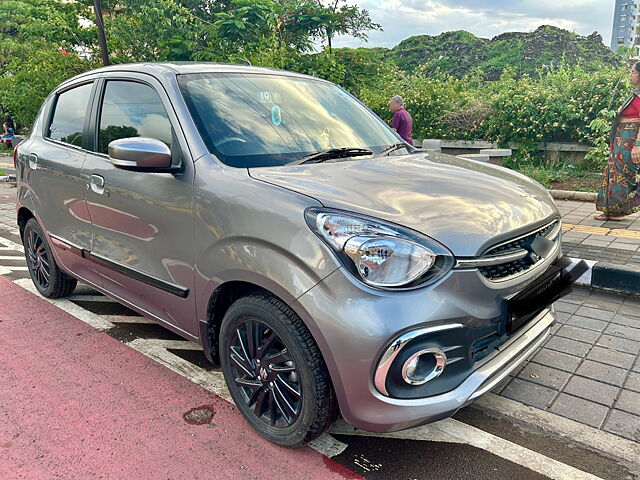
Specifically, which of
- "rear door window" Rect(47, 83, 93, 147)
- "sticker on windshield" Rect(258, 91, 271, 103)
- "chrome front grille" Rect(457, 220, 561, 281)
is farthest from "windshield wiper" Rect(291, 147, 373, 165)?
"rear door window" Rect(47, 83, 93, 147)

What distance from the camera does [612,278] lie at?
4176 mm

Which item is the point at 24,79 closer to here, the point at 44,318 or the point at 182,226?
the point at 44,318

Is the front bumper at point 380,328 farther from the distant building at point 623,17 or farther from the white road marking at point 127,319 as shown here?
the distant building at point 623,17

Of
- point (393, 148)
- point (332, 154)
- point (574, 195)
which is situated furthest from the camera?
point (574, 195)

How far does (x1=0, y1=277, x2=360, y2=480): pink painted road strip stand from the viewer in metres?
2.28

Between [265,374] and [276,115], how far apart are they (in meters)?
1.46

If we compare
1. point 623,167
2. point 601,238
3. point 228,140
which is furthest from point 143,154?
point 623,167

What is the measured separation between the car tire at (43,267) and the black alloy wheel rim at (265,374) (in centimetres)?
243

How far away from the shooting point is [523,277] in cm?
227

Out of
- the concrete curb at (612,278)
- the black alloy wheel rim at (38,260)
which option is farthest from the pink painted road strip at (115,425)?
the concrete curb at (612,278)

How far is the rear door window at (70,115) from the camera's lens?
3602mm

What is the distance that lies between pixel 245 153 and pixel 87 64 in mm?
14599

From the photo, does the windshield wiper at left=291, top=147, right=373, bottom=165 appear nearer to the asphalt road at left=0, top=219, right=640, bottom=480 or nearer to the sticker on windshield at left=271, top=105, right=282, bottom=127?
the sticker on windshield at left=271, top=105, right=282, bottom=127

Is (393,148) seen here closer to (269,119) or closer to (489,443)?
(269,119)
